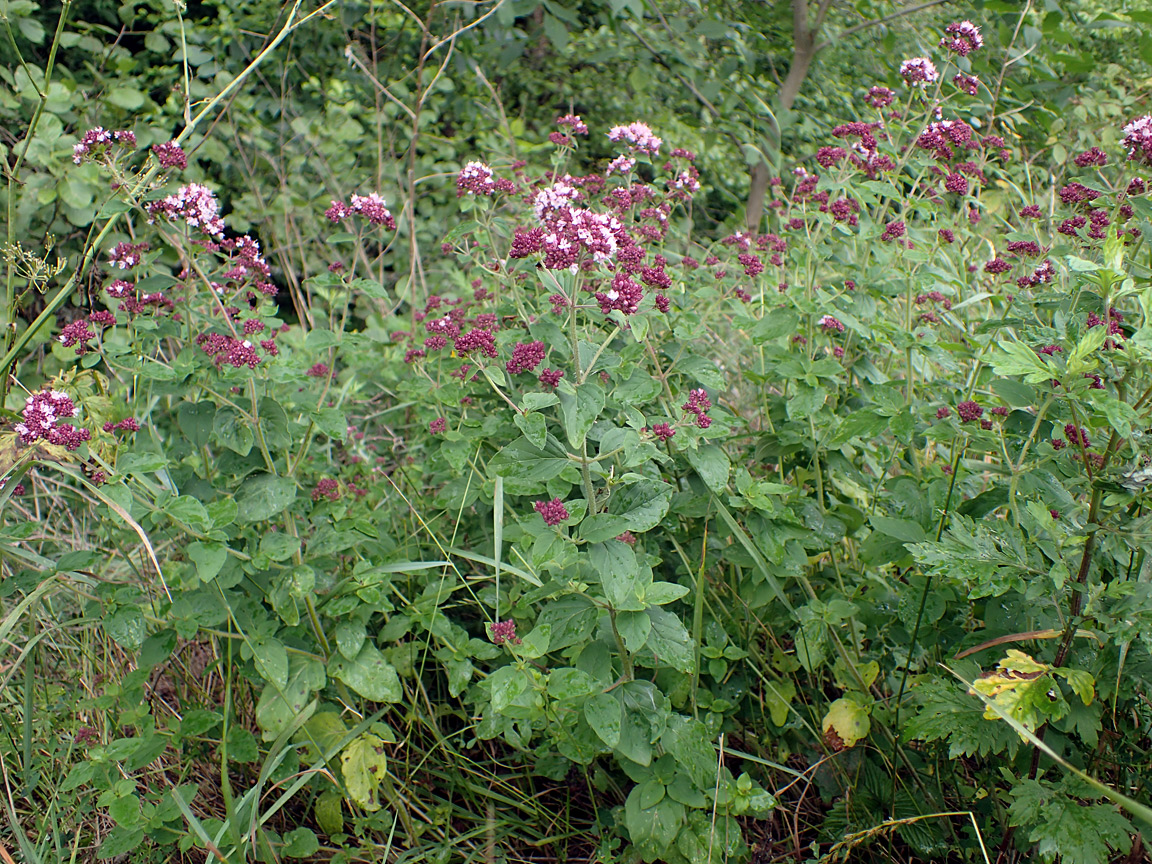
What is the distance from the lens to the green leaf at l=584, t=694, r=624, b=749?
5.46 ft

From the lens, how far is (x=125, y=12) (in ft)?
13.9

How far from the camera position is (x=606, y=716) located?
5.58 feet

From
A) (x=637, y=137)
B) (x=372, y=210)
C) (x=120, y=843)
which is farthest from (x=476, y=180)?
(x=120, y=843)

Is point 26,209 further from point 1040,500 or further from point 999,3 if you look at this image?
point 999,3

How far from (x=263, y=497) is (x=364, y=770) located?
0.70 metres

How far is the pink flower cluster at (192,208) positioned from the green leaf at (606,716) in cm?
141

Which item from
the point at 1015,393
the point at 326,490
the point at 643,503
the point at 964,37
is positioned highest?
the point at 964,37

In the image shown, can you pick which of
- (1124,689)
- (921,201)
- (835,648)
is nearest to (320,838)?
(835,648)

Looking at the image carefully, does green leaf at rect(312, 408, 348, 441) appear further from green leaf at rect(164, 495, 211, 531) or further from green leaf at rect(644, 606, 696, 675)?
green leaf at rect(644, 606, 696, 675)

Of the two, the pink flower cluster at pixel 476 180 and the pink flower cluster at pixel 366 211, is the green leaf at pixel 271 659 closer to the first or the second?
the pink flower cluster at pixel 366 211

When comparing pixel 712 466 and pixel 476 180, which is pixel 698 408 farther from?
pixel 476 180

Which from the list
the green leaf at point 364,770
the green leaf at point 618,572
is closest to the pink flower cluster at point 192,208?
the green leaf at point 618,572

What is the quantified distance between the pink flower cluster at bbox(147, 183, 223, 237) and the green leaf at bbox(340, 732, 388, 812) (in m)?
1.30

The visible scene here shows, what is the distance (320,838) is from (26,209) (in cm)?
339
